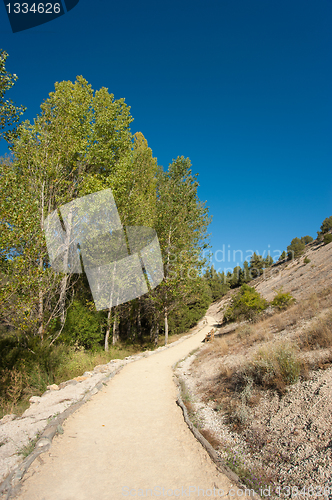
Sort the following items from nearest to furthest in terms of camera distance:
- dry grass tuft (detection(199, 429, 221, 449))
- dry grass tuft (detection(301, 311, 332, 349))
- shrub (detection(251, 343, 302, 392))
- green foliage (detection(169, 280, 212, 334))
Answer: dry grass tuft (detection(199, 429, 221, 449)) < shrub (detection(251, 343, 302, 392)) < dry grass tuft (detection(301, 311, 332, 349)) < green foliage (detection(169, 280, 212, 334))

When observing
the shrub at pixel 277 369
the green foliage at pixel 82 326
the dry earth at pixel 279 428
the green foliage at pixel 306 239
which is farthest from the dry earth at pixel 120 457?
the green foliage at pixel 306 239

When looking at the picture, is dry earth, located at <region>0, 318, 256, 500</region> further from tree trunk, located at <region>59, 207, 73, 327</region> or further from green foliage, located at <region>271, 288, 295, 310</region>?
green foliage, located at <region>271, 288, 295, 310</region>

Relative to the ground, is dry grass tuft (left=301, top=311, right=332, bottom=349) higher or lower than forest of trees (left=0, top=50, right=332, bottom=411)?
lower

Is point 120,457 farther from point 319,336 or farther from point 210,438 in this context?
point 319,336

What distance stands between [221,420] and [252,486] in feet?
6.99

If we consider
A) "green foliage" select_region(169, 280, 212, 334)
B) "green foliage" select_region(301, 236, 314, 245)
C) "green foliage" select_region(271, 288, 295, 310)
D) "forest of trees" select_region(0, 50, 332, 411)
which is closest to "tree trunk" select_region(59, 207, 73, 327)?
"forest of trees" select_region(0, 50, 332, 411)

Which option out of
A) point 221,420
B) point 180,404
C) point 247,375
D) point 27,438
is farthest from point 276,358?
point 27,438

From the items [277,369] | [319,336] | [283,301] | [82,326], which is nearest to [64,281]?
[82,326]

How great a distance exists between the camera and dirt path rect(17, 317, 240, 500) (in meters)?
3.23

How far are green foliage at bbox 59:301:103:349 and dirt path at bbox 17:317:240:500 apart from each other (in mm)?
6939

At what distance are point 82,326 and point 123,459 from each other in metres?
9.95

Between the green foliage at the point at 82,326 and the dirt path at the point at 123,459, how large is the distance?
694 centimetres

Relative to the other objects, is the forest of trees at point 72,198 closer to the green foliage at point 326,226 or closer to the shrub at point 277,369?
the shrub at point 277,369

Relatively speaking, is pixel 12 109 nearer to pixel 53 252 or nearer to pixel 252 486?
pixel 53 252
